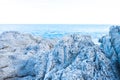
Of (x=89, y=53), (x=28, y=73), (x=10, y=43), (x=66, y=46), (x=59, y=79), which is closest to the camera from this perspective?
(x=59, y=79)

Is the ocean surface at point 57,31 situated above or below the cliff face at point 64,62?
below

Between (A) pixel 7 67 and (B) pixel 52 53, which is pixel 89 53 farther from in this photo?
(A) pixel 7 67

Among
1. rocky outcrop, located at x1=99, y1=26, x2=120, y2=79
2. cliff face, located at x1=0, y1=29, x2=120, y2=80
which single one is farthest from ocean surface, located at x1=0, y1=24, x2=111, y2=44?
rocky outcrop, located at x1=99, y1=26, x2=120, y2=79

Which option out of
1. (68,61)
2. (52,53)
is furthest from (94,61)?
(52,53)

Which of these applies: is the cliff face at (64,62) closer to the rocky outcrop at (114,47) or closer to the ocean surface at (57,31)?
the rocky outcrop at (114,47)

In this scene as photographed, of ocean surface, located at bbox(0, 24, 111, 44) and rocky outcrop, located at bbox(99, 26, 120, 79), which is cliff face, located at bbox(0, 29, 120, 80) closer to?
rocky outcrop, located at bbox(99, 26, 120, 79)

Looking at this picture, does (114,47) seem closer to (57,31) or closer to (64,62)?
(64,62)

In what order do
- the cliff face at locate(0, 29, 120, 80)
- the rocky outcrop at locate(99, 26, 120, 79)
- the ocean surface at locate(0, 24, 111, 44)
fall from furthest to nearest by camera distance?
the ocean surface at locate(0, 24, 111, 44), the rocky outcrop at locate(99, 26, 120, 79), the cliff face at locate(0, 29, 120, 80)

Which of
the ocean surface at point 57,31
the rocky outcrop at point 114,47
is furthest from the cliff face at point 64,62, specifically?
the ocean surface at point 57,31
